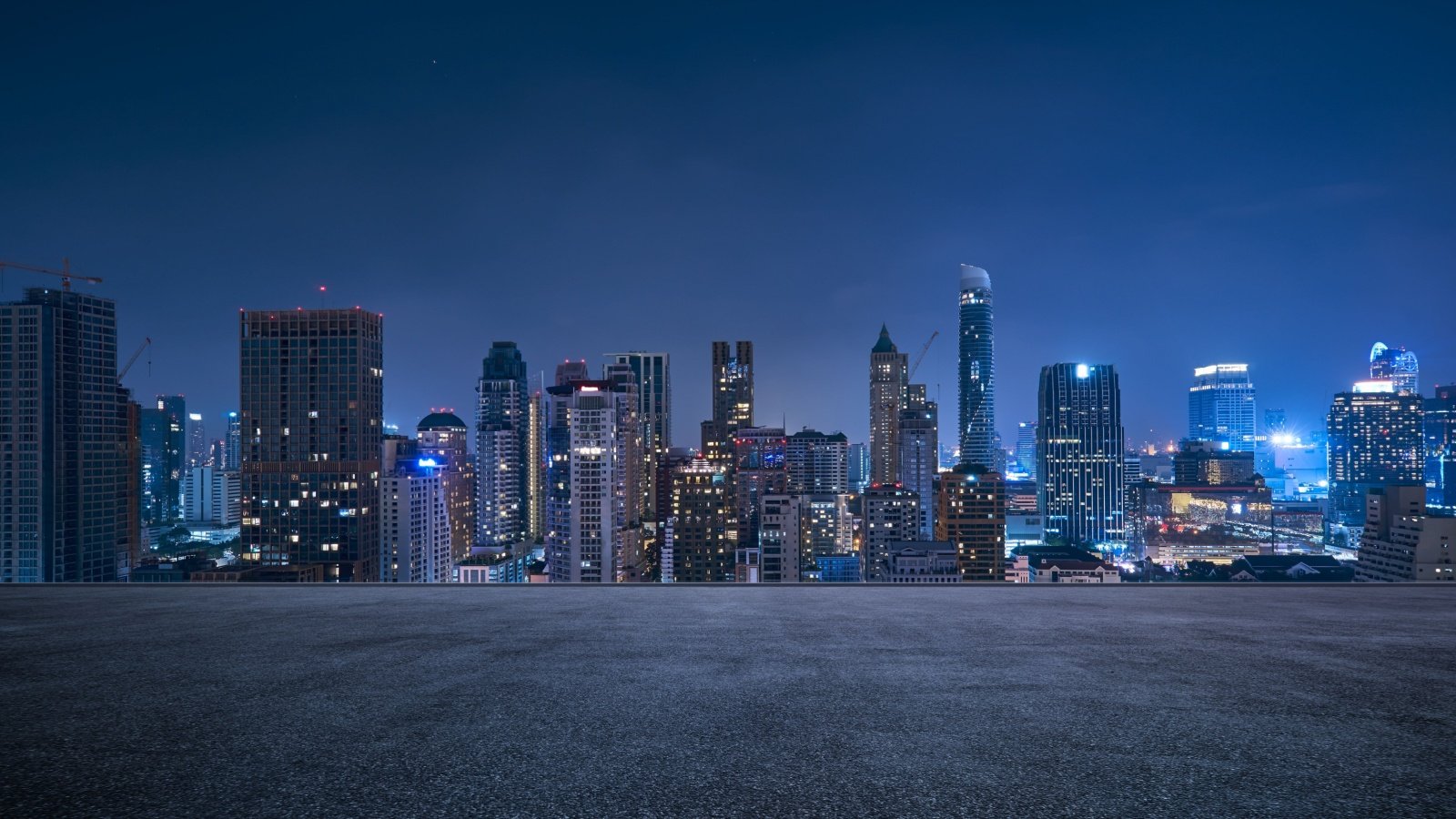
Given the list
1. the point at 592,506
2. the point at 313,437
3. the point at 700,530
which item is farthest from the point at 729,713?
the point at 313,437

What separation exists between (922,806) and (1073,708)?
6.50 ft

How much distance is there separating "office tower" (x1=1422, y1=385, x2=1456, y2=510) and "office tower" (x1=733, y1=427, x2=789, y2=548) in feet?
407

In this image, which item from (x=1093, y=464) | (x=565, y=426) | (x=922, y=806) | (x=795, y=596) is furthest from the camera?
(x=1093, y=464)

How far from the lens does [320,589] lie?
1037 centimetres

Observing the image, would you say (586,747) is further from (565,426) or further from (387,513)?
(565,426)

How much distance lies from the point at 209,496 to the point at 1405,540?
740 feet

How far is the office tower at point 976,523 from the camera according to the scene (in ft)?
325

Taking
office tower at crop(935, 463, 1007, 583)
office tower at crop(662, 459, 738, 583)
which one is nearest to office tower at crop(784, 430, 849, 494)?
office tower at crop(662, 459, 738, 583)

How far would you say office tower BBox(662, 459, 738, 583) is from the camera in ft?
366

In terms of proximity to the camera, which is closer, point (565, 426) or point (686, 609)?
point (686, 609)

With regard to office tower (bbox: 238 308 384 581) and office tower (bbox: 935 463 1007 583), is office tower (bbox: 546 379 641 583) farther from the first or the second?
office tower (bbox: 935 463 1007 583)

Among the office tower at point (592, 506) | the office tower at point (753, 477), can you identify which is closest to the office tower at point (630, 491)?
the office tower at point (592, 506)

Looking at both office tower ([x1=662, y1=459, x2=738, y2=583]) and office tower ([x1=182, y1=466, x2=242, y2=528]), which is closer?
office tower ([x1=662, y1=459, x2=738, y2=583])

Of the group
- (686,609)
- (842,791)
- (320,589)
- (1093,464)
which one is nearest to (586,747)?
(842,791)
